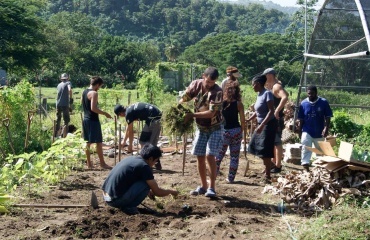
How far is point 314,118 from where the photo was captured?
1016cm

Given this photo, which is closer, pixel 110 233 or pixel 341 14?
pixel 110 233

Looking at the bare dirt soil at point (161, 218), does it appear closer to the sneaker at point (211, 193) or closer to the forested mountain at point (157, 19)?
the sneaker at point (211, 193)

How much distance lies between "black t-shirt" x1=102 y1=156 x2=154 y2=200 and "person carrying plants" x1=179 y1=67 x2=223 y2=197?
114 centimetres

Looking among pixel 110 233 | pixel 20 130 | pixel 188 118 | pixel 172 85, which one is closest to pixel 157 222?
pixel 110 233

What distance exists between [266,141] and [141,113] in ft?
7.26

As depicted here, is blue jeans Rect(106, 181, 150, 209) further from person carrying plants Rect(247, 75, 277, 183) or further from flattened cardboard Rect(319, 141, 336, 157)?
person carrying plants Rect(247, 75, 277, 183)

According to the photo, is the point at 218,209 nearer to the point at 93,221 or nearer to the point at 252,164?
the point at 93,221

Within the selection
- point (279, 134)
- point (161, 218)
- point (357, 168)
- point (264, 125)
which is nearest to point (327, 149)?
point (357, 168)

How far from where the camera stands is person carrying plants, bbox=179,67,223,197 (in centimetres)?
801

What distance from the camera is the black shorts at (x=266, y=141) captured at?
983 cm

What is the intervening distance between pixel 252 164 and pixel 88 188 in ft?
12.6

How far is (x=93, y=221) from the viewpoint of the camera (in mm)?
7020

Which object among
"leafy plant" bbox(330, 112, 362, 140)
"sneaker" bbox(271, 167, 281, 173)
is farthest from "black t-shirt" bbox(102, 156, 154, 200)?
"leafy plant" bbox(330, 112, 362, 140)

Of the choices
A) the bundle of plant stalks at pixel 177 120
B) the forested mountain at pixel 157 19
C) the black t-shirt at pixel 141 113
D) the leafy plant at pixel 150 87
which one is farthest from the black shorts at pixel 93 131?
the forested mountain at pixel 157 19
